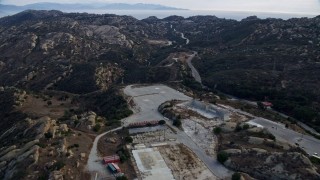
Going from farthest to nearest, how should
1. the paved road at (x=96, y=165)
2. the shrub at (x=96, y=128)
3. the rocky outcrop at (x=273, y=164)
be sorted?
the shrub at (x=96, y=128), the paved road at (x=96, y=165), the rocky outcrop at (x=273, y=164)

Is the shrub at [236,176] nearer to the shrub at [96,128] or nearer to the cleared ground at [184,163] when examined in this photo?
the cleared ground at [184,163]

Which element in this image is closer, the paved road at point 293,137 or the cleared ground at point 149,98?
the paved road at point 293,137

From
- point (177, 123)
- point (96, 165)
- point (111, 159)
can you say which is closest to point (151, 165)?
point (111, 159)

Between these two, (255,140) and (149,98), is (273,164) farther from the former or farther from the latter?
(149,98)

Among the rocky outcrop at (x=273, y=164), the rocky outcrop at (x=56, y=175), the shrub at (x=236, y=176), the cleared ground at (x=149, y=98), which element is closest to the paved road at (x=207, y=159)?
the rocky outcrop at (x=273, y=164)

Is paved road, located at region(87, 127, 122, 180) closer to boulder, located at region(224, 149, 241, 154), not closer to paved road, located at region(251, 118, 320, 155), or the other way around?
boulder, located at region(224, 149, 241, 154)

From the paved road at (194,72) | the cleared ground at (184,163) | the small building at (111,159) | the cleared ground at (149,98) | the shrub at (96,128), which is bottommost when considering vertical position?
the paved road at (194,72)
